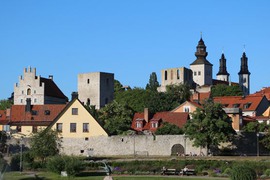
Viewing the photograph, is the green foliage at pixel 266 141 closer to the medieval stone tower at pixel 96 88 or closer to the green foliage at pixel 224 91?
the medieval stone tower at pixel 96 88

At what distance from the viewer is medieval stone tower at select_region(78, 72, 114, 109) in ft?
Answer: 383

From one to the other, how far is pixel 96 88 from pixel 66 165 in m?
72.3

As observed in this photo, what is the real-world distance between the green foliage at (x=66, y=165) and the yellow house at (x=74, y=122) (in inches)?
899

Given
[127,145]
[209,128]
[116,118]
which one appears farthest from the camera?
[116,118]

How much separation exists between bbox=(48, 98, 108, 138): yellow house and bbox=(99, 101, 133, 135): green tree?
2167 mm

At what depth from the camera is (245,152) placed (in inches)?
2516

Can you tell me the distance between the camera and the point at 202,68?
164500 millimetres

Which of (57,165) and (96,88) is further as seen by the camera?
(96,88)

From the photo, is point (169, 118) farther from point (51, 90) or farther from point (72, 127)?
point (51, 90)

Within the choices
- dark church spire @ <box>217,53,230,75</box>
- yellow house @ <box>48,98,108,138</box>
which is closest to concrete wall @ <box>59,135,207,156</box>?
yellow house @ <box>48,98,108,138</box>

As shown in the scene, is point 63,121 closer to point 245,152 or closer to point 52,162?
point 245,152


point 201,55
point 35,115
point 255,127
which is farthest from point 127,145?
point 201,55

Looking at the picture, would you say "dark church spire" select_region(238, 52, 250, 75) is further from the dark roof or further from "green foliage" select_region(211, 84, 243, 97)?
the dark roof

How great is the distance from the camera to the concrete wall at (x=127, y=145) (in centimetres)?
6392
